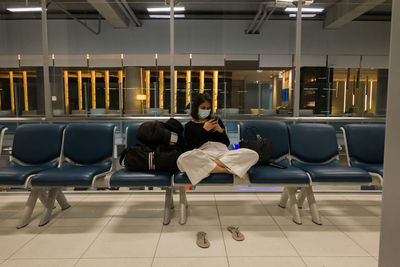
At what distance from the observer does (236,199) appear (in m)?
3.12

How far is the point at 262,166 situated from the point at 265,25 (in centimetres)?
747

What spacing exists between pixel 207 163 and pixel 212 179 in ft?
0.48

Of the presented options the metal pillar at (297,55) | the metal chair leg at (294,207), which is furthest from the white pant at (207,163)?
the metal pillar at (297,55)

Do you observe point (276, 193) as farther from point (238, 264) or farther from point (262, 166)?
point (238, 264)

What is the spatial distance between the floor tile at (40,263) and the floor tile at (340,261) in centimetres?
169

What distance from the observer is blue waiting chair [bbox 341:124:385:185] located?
9.04 feet

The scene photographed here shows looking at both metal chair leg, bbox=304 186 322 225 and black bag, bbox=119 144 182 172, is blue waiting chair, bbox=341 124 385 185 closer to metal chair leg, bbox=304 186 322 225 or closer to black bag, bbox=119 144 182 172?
metal chair leg, bbox=304 186 322 225

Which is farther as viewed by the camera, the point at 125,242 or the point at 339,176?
the point at 339,176

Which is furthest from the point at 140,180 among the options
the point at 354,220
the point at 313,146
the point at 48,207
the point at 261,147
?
the point at 354,220

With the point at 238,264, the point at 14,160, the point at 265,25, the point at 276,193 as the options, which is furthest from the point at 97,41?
the point at 238,264

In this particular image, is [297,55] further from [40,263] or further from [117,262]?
[40,263]

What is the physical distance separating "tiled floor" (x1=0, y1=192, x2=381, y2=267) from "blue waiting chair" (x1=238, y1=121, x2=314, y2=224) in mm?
191

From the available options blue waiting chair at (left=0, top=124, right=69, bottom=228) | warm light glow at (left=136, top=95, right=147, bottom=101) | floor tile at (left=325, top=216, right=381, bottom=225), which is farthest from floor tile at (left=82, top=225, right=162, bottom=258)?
warm light glow at (left=136, top=95, right=147, bottom=101)

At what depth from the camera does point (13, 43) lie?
872cm
